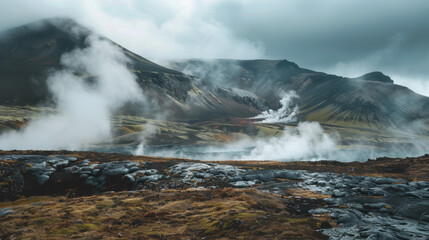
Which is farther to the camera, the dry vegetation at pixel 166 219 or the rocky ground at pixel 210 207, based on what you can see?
the rocky ground at pixel 210 207

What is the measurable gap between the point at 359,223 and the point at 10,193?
1873 inches

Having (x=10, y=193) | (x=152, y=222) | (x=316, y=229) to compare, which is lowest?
(x=10, y=193)

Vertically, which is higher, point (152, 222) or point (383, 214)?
point (383, 214)

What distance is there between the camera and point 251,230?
17.7 meters

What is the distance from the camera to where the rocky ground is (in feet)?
60.6

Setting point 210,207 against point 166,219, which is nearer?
point 166,219

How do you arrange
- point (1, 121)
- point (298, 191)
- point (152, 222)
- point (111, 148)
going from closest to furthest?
point (152, 222) → point (298, 191) → point (111, 148) → point (1, 121)

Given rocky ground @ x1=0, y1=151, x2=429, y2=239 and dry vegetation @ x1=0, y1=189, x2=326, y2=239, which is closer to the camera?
dry vegetation @ x1=0, y1=189, x2=326, y2=239

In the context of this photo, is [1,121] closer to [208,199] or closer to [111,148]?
[111,148]

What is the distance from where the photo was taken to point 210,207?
82.6ft

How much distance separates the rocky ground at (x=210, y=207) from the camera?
18.5 m

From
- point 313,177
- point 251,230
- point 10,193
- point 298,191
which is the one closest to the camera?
point 251,230

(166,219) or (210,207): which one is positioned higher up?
(210,207)

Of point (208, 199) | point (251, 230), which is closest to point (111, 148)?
point (208, 199)
